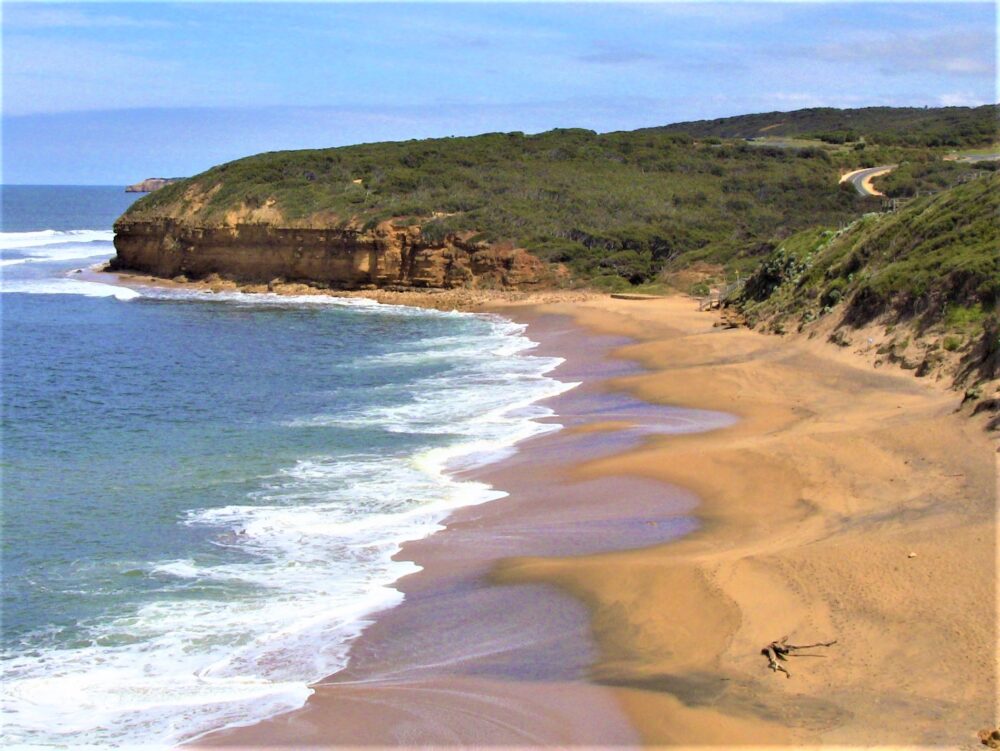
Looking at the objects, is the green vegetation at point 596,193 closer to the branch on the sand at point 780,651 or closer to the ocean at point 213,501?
the ocean at point 213,501

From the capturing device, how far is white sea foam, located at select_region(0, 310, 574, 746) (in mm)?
9750

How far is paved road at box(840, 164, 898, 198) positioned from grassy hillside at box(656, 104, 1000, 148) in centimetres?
1178

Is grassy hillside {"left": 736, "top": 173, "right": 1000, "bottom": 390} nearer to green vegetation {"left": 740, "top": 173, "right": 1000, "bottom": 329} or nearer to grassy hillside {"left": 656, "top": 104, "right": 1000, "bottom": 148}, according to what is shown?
green vegetation {"left": 740, "top": 173, "right": 1000, "bottom": 329}

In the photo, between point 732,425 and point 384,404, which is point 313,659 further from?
point 384,404

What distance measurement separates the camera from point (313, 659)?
10742 millimetres

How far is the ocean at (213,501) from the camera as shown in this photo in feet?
34.1

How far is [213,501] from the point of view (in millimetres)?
16344

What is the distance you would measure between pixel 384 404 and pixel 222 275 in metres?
32.5

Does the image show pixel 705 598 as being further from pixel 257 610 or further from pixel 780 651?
pixel 257 610

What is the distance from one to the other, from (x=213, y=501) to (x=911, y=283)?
15.8 m

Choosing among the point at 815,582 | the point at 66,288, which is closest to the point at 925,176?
the point at 66,288

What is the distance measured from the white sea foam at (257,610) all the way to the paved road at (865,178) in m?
43.3

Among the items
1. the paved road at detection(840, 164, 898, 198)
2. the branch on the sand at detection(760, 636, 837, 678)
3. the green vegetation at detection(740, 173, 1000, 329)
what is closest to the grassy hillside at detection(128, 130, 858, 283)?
the paved road at detection(840, 164, 898, 198)

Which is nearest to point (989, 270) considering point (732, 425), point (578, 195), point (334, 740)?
point (732, 425)
